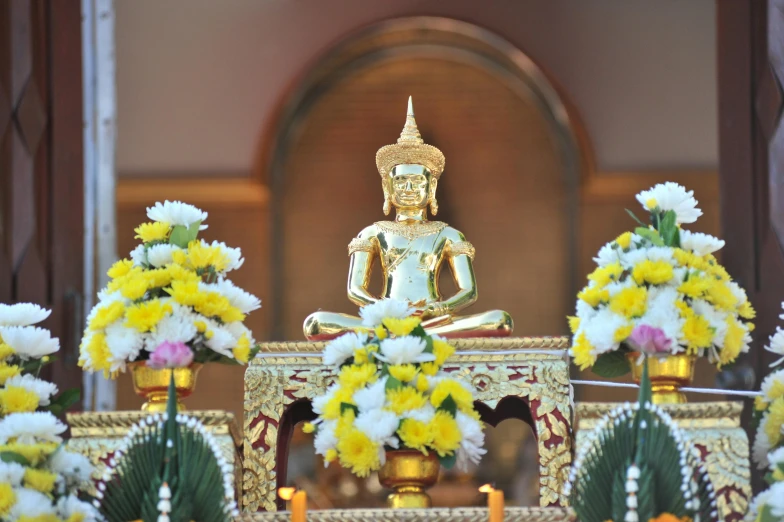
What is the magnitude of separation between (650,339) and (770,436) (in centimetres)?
35

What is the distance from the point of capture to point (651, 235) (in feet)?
12.3

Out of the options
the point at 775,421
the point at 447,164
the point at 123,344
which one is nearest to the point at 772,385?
the point at 775,421

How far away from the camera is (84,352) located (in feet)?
12.1

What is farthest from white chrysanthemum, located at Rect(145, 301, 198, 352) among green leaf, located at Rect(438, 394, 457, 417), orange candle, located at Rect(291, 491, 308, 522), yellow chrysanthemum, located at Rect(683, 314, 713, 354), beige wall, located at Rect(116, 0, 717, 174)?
beige wall, located at Rect(116, 0, 717, 174)

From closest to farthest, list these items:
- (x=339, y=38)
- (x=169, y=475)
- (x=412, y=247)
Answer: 1. (x=169, y=475)
2. (x=412, y=247)
3. (x=339, y=38)

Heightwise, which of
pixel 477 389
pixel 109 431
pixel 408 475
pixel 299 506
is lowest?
pixel 299 506

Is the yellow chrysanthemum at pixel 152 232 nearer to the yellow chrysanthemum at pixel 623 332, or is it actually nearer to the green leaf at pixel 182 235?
the green leaf at pixel 182 235

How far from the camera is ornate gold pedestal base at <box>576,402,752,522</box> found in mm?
3383

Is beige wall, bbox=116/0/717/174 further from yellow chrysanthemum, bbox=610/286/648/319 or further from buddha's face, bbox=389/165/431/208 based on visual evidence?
yellow chrysanthemum, bbox=610/286/648/319

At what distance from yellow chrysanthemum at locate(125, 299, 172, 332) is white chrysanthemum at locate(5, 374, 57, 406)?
24 cm

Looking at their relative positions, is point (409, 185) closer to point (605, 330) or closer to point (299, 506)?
point (605, 330)

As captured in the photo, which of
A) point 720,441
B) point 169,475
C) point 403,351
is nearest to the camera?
point 169,475

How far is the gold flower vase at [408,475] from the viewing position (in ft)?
11.6

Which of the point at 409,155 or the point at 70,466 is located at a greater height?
the point at 409,155
